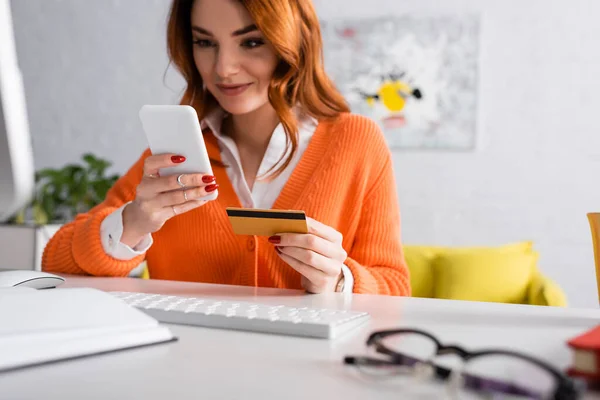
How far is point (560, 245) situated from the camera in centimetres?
328

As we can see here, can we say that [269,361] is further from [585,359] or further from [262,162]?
[262,162]

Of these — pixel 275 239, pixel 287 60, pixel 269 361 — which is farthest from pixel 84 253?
pixel 269 361

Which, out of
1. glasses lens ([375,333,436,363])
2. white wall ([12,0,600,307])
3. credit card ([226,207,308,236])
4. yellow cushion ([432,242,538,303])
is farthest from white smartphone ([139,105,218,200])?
white wall ([12,0,600,307])

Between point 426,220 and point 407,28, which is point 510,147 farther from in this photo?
point 407,28

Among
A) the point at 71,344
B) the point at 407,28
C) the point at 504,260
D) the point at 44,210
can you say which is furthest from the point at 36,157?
the point at 71,344

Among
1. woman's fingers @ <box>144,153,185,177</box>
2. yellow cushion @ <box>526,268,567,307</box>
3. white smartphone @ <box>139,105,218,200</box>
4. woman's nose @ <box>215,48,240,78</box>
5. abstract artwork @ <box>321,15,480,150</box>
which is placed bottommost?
yellow cushion @ <box>526,268,567,307</box>

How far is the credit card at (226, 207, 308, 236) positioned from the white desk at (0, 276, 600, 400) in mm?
137

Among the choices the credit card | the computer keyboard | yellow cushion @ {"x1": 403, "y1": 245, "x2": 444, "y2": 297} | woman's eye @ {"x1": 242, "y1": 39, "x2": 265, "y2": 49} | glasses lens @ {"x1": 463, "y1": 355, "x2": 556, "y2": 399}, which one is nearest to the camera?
glasses lens @ {"x1": 463, "y1": 355, "x2": 556, "y2": 399}

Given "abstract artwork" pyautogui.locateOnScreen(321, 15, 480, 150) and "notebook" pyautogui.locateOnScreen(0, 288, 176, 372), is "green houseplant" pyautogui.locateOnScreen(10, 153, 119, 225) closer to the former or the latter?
"abstract artwork" pyautogui.locateOnScreen(321, 15, 480, 150)

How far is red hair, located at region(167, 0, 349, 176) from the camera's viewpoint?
1.37 meters

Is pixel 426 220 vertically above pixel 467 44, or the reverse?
pixel 467 44

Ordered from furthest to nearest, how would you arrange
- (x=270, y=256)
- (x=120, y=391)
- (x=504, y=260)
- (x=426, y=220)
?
(x=426, y=220) < (x=504, y=260) < (x=270, y=256) < (x=120, y=391)

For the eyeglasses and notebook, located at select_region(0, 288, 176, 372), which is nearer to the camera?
the eyeglasses

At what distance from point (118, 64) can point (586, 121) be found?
269cm
